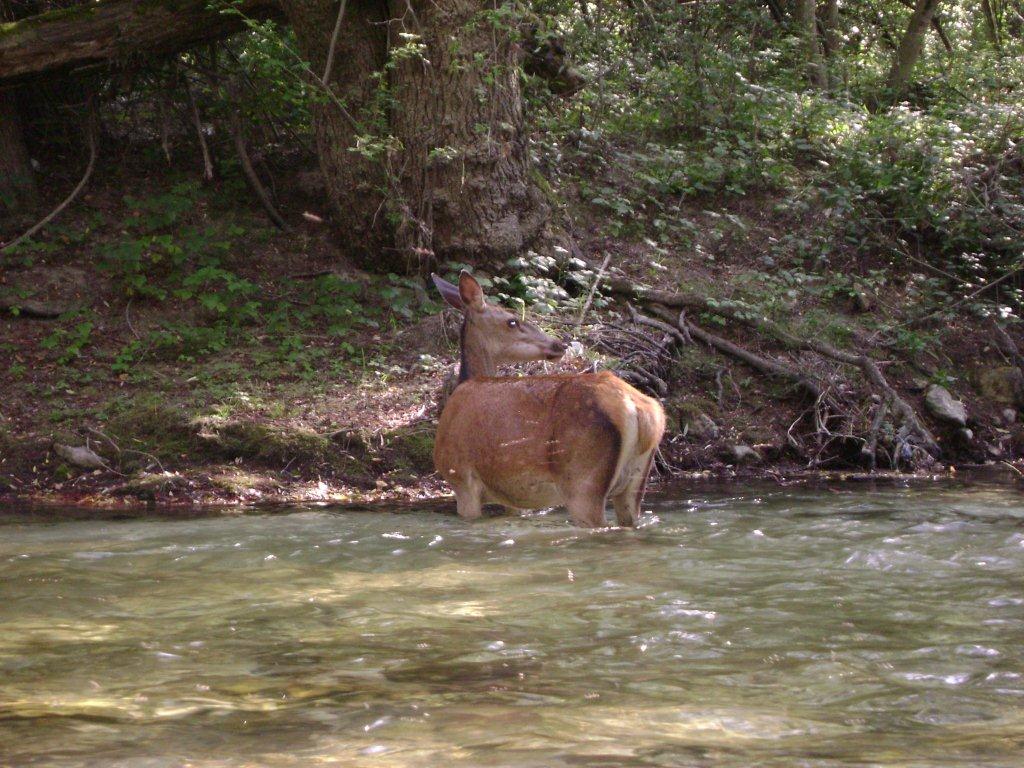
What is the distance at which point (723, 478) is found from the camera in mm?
10445

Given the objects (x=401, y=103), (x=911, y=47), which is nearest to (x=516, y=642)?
(x=401, y=103)

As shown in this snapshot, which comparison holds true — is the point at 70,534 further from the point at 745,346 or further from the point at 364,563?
the point at 745,346

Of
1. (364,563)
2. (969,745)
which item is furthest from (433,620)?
(969,745)

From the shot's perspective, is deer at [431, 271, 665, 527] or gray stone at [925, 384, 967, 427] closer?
deer at [431, 271, 665, 527]

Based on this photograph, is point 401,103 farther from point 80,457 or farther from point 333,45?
point 80,457

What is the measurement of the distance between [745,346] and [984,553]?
5527mm

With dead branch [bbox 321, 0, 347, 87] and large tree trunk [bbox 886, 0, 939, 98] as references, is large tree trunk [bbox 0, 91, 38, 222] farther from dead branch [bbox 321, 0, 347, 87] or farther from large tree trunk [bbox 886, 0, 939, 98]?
large tree trunk [bbox 886, 0, 939, 98]

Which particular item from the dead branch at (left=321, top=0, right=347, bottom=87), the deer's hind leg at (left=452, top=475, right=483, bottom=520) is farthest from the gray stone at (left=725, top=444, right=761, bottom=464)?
the dead branch at (left=321, top=0, right=347, bottom=87)

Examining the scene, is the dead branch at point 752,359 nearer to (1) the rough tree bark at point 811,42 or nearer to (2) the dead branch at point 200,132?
(2) the dead branch at point 200,132

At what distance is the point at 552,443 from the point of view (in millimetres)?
7871

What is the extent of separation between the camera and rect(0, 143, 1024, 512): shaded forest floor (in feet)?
32.8

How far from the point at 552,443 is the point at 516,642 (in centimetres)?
283

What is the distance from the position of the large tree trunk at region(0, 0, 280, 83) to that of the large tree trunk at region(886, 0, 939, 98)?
980cm

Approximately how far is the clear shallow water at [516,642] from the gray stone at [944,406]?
3.14 metres
